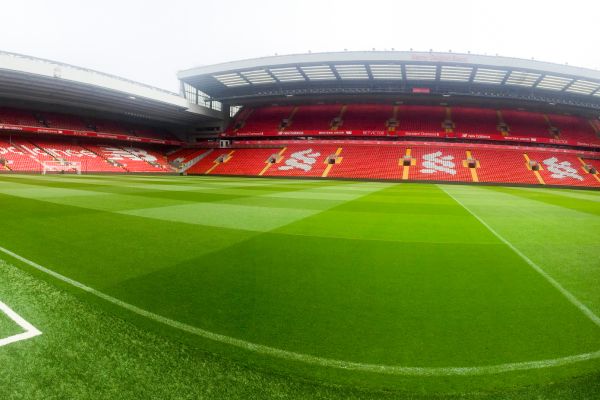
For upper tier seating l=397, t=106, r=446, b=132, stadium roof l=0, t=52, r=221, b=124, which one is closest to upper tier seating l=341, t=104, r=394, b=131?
upper tier seating l=397, t=106, r=446, b=132

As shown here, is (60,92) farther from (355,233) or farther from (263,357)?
(263,357)

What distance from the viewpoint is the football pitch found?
2297 millimetres

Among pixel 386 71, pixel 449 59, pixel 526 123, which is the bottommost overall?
pixel 526 123

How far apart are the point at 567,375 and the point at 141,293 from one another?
12.8 ft

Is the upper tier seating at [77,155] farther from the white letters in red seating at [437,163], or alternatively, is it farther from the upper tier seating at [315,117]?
the white letters in red seating at [437,163]

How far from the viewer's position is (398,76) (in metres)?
41.4

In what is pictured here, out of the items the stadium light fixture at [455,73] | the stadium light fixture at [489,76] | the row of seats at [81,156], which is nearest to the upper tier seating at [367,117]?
the stadium light fixture at [455,73]

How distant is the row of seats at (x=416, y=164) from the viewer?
38.2 metres

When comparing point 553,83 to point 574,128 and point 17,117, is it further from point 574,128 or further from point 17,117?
point 17,117

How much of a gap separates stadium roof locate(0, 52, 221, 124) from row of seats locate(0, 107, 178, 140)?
216 centimetres

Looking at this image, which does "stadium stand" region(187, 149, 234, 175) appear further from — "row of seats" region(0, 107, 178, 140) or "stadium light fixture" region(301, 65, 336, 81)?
"stadium light fixture" region(301, 65, 336, 81)

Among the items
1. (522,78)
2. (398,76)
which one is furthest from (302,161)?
(522,78)

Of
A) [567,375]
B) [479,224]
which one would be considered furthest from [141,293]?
[479,224]

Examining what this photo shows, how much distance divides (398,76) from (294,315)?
43.2 m
